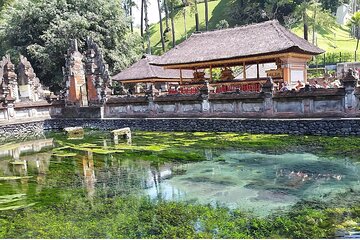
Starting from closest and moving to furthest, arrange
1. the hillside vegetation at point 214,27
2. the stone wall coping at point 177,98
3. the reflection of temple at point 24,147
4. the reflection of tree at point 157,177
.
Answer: the reflection of tree at point 157,177
the reflection of temple at point 24,147
the stone wall coping at point 177,98
the hillside vegetation at point 214,27

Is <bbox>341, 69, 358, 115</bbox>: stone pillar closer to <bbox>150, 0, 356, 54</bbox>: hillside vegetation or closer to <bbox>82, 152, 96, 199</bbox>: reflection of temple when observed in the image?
<bbox>82, 152, 96, 199</bbox>: reflection of temple

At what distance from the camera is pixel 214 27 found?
57.3m

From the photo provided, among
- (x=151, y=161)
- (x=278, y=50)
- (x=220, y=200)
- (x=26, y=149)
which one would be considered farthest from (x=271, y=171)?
(x=26, y=149)

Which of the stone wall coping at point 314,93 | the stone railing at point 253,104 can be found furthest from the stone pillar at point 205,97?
the stone wall coping at point 314,93

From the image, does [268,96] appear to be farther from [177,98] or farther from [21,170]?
[21,170]

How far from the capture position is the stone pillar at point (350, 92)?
14095 millimetres

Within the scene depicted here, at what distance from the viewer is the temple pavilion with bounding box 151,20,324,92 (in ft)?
63.2

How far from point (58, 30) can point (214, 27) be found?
105 feet

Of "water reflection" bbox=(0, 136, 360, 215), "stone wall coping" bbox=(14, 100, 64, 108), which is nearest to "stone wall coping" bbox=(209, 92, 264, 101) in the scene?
"water reflection" bbox=(0, 136, 360, 215)

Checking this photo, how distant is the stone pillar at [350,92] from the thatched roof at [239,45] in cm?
439

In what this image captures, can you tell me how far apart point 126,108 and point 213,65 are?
225 inches

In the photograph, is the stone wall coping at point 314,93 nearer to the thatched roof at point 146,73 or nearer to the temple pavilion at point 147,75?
the temple pavilion at point 147,75

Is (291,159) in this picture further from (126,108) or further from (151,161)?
(126,108)

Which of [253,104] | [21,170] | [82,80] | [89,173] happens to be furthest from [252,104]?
[82,80]
